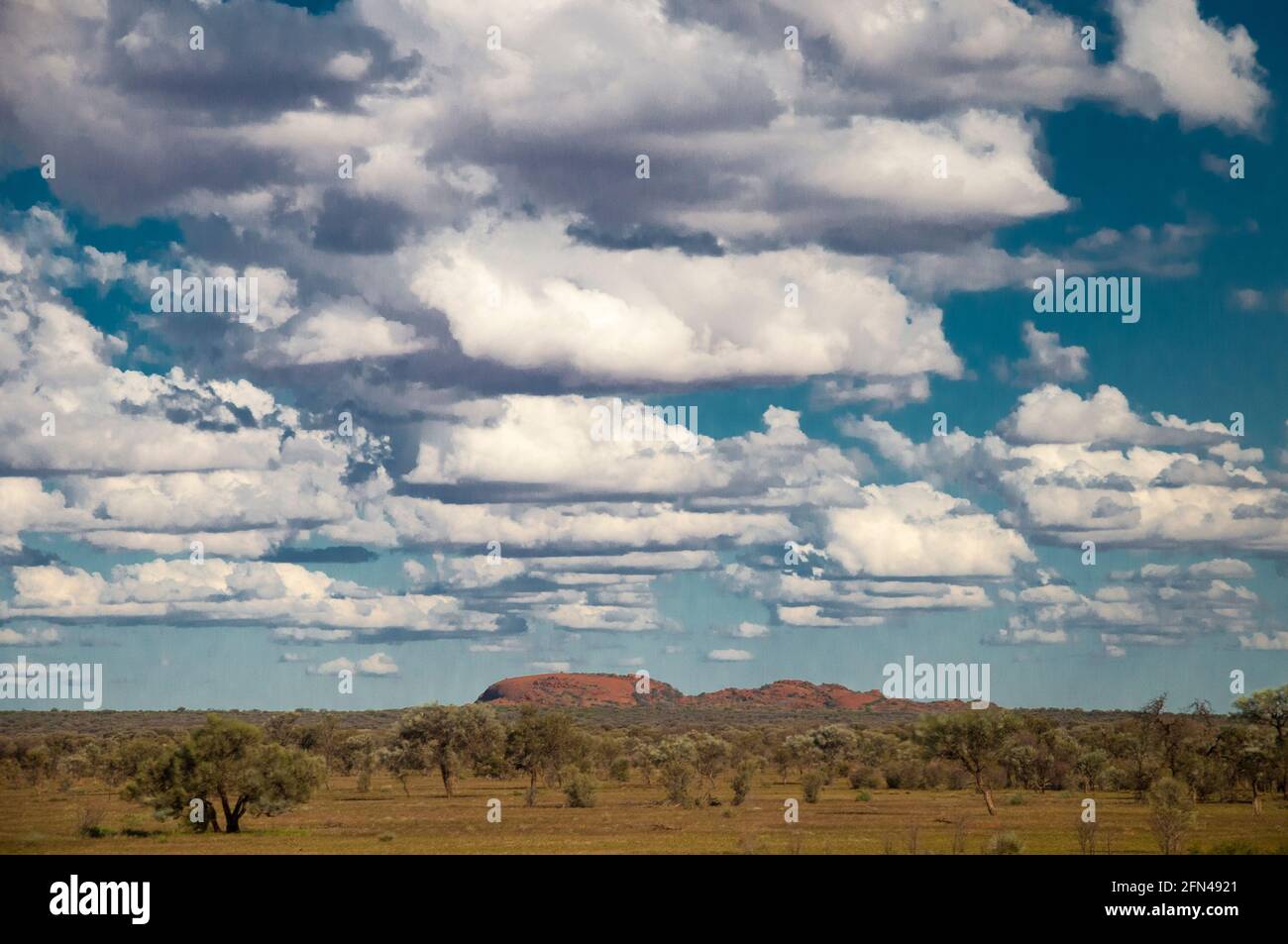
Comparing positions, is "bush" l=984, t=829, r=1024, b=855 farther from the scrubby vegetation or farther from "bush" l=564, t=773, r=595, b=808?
"bush" l=564, t=773, r=595, b=808

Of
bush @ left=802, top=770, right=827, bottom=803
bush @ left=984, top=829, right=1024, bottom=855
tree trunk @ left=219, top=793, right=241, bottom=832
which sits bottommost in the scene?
bush @ left=802, top=770, right=827, bottom=803

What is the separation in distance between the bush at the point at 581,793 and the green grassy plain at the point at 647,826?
1357 millimetres

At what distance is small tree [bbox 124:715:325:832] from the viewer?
7894cm

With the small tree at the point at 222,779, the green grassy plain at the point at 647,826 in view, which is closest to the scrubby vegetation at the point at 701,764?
the small tree at the point at 222,779

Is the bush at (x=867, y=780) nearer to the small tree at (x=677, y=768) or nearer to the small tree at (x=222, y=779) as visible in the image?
the small tree at (x=677, y=768)

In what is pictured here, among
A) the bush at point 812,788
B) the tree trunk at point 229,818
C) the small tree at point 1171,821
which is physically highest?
the small tree at point 1171,821

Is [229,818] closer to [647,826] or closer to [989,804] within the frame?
[647,826]

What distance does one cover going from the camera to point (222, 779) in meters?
79.5

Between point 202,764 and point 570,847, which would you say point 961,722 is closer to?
point 570,847

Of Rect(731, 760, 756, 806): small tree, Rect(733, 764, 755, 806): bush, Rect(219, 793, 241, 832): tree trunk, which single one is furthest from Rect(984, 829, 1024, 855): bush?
Rect(219, 793, 241, 832): tree trunk

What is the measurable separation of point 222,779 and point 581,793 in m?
25.5

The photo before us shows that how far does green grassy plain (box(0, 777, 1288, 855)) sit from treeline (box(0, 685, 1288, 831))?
7.60ft

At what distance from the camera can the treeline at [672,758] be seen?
8025 centimetres
